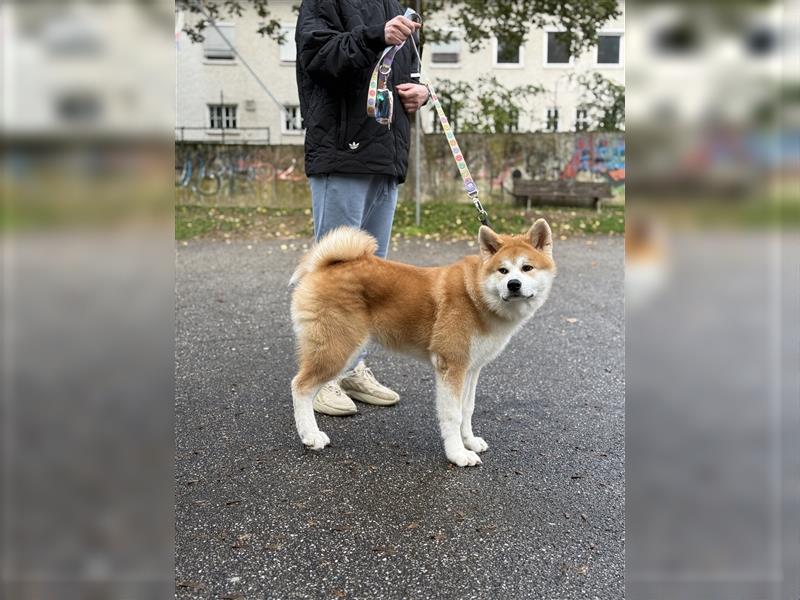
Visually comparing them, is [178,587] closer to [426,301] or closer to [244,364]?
[426,301]

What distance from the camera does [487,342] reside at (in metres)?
3.30

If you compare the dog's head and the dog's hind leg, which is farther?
the dog's hind leg

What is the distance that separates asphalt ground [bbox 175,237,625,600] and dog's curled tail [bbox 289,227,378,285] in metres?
1.05

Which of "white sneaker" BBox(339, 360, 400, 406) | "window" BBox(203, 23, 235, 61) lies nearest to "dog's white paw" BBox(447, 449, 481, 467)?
"white sneaker" BBox(339, 360, 400, 406)

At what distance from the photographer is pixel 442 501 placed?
2.89 meters

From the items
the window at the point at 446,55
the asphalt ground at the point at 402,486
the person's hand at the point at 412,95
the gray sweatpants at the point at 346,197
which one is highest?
the window at the point at 446,55

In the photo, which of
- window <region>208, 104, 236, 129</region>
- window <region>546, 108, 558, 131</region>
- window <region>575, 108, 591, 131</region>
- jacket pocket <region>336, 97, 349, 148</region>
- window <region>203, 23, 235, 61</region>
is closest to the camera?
jacket pocket <region>336, 97, 349, 148</region>

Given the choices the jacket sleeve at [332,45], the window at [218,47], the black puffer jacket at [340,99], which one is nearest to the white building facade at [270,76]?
the window at [218,47]

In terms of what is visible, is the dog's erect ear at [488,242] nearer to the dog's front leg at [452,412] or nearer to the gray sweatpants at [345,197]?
the dog's front leg at [452,412]

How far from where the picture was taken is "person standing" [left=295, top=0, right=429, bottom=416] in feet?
11.0

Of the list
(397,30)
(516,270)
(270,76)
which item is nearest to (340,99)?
(397,30)

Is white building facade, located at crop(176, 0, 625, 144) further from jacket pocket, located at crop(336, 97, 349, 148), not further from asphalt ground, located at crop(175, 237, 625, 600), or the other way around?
jacket pocket, located at crop(336, 97, 349, 148)

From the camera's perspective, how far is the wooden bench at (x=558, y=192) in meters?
14.4

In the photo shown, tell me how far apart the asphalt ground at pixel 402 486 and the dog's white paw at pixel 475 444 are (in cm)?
4
